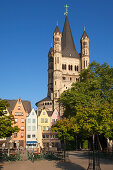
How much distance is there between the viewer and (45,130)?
71312mm

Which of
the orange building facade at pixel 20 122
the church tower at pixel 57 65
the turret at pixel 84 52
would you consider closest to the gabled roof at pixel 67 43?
the turret at pixel 84 52

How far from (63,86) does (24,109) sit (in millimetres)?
40432

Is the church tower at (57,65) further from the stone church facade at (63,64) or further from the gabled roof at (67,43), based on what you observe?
the gabled roof at (67,43)

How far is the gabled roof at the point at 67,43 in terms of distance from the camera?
121 metres

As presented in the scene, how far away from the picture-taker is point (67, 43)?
126312mm

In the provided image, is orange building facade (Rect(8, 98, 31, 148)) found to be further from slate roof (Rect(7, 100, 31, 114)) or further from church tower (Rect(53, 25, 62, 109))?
church tower (Rect(53, 25, 62, 109))

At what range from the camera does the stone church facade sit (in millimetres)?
103250

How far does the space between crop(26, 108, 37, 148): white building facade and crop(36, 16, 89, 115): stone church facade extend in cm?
2727

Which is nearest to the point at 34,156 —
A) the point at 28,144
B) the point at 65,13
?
the point at 28,144

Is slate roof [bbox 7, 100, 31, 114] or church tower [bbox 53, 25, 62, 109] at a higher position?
church tower [bbox 53, 25, 62, 109]

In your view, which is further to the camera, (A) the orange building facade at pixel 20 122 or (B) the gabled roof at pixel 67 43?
(B) the gabled roof at pixel 67 43

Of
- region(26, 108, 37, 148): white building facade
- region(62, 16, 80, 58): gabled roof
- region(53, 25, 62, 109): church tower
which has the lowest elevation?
region(26, 108, 37, 148): white building facade

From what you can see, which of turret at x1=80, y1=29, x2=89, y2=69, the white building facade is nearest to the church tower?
turret at x1=80, y1=29, x2=89, y2=69

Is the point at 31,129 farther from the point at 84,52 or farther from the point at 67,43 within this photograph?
the point at 67,43
